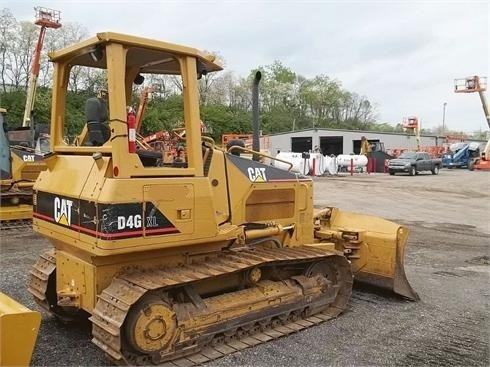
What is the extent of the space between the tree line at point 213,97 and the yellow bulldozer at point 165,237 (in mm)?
441

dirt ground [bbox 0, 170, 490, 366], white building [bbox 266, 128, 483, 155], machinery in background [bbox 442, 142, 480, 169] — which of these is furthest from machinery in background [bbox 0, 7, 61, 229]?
machinery in background [bbox 442, 142, 480, 169]

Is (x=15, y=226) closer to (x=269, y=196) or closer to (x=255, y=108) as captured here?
(x=269, y=196)

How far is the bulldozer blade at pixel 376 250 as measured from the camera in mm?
5926

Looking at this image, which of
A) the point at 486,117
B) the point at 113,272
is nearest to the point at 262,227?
the point at 113,272

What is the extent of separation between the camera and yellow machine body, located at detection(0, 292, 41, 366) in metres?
3.44

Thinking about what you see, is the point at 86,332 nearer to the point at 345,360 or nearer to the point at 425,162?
the point at 345,360

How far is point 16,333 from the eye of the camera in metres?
3.49

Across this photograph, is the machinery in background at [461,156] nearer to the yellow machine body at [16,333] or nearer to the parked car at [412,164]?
the parked car at [412,164]

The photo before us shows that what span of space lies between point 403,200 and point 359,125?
183 feet

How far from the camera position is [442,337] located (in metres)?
4.87

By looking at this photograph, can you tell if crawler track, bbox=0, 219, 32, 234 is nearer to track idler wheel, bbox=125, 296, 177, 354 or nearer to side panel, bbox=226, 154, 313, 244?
side panel, bbox=226, 154, 313, 244

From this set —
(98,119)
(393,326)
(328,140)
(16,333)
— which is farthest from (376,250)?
(328,140)

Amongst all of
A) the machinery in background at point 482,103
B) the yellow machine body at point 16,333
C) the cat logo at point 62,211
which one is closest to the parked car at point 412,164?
the machinery in background at point 482,103

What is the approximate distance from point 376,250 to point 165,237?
9.53 ft
